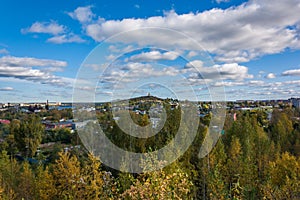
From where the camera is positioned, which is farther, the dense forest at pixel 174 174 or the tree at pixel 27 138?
the tree at pixel 27 138

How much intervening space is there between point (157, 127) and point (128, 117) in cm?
182

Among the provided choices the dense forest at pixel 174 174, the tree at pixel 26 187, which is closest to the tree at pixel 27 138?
the dense forest at pixel 174 174

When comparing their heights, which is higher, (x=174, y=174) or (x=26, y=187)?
(x=174, y=174)

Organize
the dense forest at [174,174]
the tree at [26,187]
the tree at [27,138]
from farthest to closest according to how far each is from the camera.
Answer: the tree at [27,138] < the tree at [26,187] < the dense forest at [174,174]

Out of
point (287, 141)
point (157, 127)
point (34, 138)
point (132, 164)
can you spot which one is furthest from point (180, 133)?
point (34, 138)

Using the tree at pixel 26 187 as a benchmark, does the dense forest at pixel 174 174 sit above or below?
above

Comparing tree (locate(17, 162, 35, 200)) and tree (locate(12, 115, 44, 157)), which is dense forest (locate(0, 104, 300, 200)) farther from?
tree (locate(12, 115, 44, 157))

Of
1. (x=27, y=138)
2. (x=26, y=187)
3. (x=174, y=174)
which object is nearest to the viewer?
(x=174, y=174)

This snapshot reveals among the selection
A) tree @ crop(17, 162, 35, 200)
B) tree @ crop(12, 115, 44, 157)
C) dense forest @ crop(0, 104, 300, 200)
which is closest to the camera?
dense forest @ crop(0, 104, 300, 200)

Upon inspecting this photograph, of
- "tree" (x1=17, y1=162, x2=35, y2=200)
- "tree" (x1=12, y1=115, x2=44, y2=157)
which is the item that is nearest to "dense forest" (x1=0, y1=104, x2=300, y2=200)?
"tree" (x1=17, y1=162, x2=35, y2=200)

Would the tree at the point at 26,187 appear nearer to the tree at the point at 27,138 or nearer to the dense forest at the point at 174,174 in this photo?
the dense forest at the point at 174,174

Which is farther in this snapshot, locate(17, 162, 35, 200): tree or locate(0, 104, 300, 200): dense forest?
locate(17, 162, 35, 200): tree

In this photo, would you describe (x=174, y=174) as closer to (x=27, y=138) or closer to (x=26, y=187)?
(x=26, y=187)

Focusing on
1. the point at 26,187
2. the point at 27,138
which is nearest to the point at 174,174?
the point at 26,187
